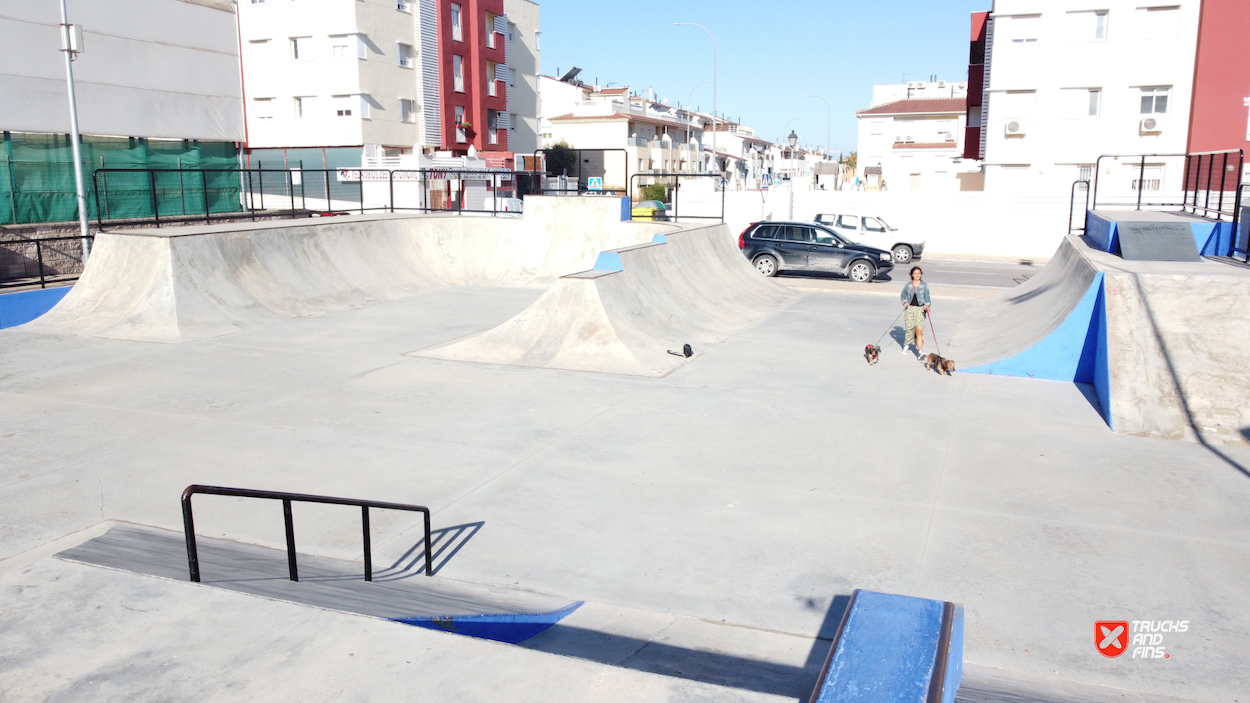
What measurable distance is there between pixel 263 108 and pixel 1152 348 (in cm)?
4592

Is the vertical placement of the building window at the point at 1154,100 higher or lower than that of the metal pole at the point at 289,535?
higher

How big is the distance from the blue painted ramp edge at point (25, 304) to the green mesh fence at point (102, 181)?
5874mm

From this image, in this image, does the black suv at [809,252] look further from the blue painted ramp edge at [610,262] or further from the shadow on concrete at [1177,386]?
the shadow on concrete at [1177,386]

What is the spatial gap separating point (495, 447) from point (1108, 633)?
558 centimetres

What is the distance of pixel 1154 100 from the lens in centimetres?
3647

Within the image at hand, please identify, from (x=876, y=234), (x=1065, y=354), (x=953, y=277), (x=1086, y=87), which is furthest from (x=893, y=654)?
(x=1086, y=87)

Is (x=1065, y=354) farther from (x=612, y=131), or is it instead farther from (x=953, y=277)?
(x=612, y=131)

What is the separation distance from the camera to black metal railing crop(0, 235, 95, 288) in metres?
20.3

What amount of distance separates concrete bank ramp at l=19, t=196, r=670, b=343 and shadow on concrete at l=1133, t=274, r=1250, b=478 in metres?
12.4

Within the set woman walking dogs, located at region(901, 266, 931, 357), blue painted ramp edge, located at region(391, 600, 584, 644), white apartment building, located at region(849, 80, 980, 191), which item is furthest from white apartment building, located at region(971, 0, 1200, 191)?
blue painted ramp edge, located at region(391, 600, 584, 644)

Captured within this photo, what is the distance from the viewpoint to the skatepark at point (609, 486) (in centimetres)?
384

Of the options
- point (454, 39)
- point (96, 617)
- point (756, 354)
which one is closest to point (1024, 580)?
point (96, 617)

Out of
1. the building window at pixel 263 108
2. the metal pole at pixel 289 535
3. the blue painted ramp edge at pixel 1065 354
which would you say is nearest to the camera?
the metal pole at pixel 289 535

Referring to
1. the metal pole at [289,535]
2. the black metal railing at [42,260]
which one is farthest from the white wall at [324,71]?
the metal pole at [289,535]
